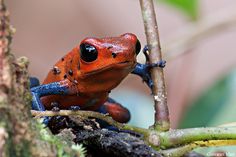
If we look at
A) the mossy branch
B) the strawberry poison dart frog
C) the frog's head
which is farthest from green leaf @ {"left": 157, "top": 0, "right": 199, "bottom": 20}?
the mossy branch

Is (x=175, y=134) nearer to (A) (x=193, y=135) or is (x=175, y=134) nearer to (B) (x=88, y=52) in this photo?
(A) (x=193, y=135)

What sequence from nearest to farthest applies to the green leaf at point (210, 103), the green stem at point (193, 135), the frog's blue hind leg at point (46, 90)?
the green stem at point (193, 135) → the frog's blue hind leg at point (46, 90) → the green leaf at point (210, 103)

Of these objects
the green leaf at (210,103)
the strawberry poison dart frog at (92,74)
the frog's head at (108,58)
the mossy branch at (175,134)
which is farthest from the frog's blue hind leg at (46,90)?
the green leaf at (210,103)

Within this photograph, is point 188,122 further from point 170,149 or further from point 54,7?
point 54,7

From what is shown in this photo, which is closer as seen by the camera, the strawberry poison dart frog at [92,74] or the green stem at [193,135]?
the green stem at [193,135]

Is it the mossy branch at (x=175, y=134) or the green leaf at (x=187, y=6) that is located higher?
the green leaf at (x=187, y=6)

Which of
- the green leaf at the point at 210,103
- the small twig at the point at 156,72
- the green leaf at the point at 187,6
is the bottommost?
the small twig at the point at 156,72

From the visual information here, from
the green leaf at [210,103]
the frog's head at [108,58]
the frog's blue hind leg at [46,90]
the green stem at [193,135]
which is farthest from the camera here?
the green leaf at [210,103]

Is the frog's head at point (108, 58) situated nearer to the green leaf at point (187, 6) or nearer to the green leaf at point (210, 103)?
the green leaf at point (210, 103)
